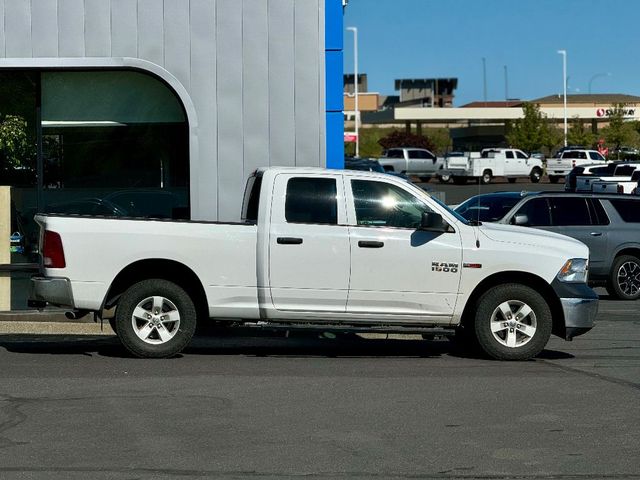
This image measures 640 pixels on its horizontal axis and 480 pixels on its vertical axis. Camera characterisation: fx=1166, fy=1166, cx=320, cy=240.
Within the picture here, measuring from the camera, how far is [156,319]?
11.7 metres

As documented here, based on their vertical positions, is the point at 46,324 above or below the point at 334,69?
below

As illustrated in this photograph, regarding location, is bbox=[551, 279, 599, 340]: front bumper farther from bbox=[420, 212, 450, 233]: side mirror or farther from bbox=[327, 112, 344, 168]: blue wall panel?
bbox=[327, 112, 344, 168]: blue wall panel

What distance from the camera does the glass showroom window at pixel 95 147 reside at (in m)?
15.5

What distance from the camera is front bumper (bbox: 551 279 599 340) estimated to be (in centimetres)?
1183

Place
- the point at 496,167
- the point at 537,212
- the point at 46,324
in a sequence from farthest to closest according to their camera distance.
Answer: the point at 496,167 < the point at 537,212 < the point at 46,324

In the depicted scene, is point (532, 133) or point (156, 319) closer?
point (156, 319)

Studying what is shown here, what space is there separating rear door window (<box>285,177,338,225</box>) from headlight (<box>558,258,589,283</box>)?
2.37 m

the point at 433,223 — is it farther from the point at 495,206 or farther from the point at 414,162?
the point at 414,162

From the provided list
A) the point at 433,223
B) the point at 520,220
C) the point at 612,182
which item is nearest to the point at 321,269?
the point at 433,223

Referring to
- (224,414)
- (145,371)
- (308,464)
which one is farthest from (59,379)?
(308,464)

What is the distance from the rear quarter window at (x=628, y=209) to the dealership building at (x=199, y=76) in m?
6.16

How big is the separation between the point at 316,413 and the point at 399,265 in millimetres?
2996

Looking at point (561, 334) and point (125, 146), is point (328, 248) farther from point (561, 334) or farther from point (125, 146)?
point (125, 146)

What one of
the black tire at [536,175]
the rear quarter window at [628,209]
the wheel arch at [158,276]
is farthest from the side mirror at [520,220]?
the black tire at [536,175]
